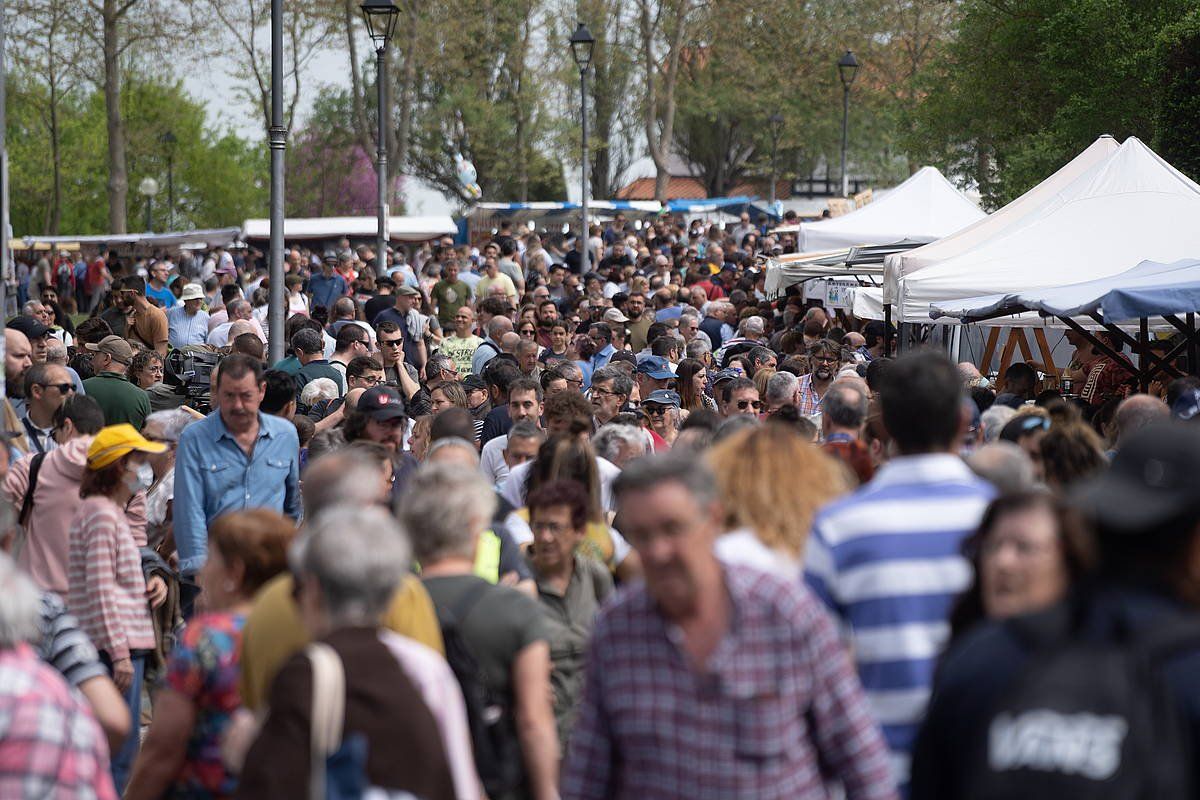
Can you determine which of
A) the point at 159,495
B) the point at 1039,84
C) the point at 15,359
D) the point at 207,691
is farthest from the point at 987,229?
the point at 1039,84

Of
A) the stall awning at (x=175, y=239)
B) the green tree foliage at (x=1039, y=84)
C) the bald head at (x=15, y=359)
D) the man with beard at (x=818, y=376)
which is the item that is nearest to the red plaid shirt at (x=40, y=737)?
the bald head at (x=15, y=359)

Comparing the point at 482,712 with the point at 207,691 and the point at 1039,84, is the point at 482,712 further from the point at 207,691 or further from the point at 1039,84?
the point at 1039,84

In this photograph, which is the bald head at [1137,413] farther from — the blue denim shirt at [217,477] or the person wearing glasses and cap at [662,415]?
the blue denim shirt at [217,477]

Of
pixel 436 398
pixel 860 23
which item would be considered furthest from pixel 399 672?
pixel 860 23

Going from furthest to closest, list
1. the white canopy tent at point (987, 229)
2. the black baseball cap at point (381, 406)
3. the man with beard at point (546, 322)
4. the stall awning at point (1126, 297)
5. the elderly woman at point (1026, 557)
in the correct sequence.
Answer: the man with beard at point (546, 322)
the white canopy tent at point (987, 229)
the stall awning at point (1126, 297)
the black baseball cap at point (381, 406)
the elderly woman at point (1026, 557)

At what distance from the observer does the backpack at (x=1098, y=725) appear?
258cm

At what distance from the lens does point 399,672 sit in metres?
3.49

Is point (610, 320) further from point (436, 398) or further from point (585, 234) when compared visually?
point (585, 234)

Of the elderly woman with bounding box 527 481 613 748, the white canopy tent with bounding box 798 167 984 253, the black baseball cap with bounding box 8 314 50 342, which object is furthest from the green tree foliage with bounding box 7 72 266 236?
the elderly woman with bounding box 527 481 613 748

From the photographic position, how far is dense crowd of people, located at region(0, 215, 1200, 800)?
271 centimetres

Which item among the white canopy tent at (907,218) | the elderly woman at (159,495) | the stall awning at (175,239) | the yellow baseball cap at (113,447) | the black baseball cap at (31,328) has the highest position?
the white canopy tent at (907,218)

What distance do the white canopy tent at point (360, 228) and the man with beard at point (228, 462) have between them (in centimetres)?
3317

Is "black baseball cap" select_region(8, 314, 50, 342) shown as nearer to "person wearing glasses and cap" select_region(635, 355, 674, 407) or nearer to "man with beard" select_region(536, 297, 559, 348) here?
"person wearing glasses and cap" select_region(635, 355, 674, 407)

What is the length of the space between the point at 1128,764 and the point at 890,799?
1.06 metres
